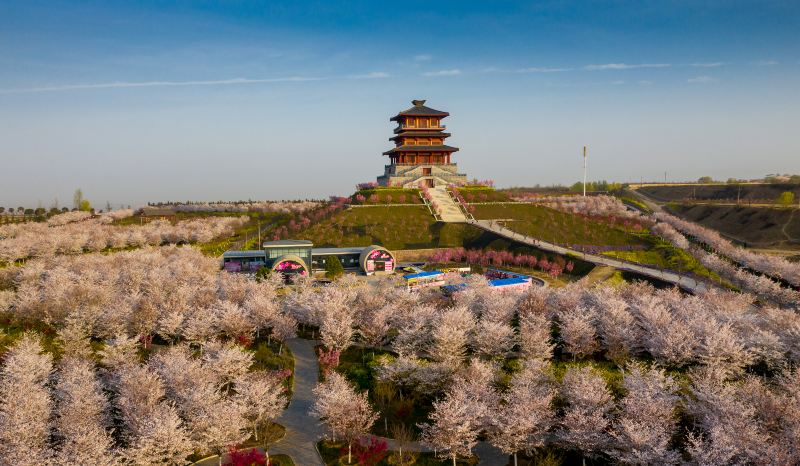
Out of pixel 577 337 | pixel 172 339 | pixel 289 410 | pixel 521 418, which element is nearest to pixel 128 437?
pixel 289 410

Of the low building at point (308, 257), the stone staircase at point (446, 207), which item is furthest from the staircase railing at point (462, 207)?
the low building at point (308, 257)

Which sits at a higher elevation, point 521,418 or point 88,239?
point 88,239

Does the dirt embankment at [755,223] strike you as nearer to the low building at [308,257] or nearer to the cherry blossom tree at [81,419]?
the low building at [308,257]

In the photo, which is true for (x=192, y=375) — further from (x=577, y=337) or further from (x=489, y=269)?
(x=489, y=269)

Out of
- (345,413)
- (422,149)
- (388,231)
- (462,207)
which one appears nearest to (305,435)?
(345,413)

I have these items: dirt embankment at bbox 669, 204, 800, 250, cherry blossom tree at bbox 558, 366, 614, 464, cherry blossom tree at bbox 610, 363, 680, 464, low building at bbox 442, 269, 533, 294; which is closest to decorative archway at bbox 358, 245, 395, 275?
low building at bbox 442, 269, 533, 294
